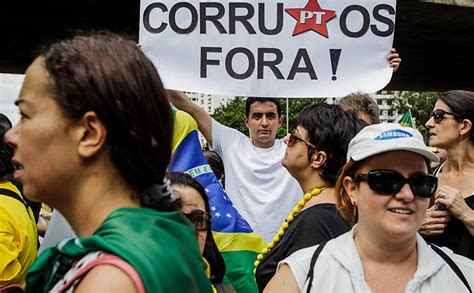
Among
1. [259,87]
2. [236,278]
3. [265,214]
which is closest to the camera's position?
[236,278]

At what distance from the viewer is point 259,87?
446 centimetres

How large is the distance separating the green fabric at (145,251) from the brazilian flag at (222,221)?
7.36ft

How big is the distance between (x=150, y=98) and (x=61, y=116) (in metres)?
0.18

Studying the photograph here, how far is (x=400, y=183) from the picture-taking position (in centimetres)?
250

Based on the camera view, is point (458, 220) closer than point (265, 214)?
Yes

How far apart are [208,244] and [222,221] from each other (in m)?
0.49

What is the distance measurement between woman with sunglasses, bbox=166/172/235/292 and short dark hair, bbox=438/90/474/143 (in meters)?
1.87

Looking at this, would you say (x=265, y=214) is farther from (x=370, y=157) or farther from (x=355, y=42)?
(x=370, y=157)

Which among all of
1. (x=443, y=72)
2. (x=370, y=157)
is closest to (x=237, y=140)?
(x=370, y=157)

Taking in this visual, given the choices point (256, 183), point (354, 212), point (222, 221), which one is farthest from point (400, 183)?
point (256, 183)

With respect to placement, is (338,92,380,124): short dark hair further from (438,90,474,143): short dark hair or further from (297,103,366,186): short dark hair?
(297,103,366,186): short dark hair

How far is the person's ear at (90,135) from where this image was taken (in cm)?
141

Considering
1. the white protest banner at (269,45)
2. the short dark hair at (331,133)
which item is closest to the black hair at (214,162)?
the white protest banner at (269,45)

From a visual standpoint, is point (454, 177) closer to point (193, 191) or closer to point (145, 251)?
point (193, 191)
